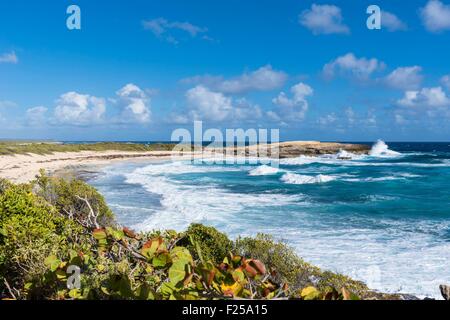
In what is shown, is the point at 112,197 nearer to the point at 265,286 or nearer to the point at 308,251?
the point at 308,251

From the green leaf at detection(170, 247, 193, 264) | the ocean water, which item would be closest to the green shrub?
the ocean water

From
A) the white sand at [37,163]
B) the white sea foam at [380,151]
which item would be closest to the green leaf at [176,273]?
the white sand at [37,163]

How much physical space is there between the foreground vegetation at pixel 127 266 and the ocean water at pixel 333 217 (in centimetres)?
242

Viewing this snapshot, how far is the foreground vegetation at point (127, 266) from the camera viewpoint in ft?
7.86

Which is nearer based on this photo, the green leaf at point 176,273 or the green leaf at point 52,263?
the green leaf at point 176,273

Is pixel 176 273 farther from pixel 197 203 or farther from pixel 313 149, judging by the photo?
pixel 313 149

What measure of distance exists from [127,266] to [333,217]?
16115 millimetres

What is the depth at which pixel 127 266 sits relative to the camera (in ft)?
11.5

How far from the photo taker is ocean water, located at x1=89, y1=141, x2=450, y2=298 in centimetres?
1095

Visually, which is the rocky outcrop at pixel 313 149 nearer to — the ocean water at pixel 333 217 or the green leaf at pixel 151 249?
the ocean water at pixel 333 217

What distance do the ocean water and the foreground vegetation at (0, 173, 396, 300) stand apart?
2415mm

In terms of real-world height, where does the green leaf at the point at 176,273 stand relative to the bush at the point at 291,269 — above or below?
above

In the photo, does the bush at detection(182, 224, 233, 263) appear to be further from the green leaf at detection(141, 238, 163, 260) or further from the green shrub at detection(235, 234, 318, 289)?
the green leaf at detection(141, 238, 163, 260)

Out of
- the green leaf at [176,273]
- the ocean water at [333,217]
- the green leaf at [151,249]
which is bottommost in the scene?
the ocean water at [333,217]
